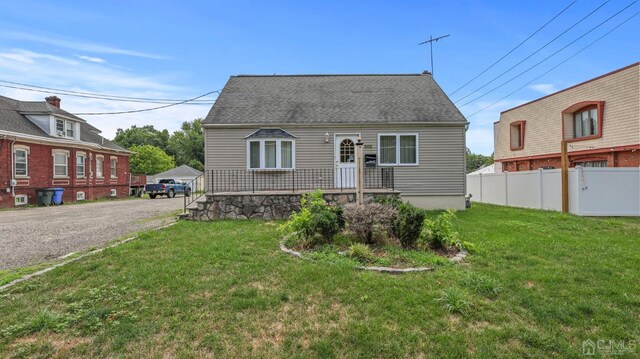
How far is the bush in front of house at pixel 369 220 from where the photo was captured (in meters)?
5.81

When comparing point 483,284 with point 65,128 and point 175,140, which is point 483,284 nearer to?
point 65,128

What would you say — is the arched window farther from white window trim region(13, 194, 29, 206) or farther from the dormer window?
the dormer window

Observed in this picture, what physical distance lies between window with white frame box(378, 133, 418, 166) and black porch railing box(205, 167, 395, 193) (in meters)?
0.42

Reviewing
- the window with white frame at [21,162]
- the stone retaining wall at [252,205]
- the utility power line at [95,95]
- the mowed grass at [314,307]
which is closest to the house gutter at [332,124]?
the stone retaining wall at [252,205]

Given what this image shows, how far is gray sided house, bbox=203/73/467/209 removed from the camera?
38.9ft

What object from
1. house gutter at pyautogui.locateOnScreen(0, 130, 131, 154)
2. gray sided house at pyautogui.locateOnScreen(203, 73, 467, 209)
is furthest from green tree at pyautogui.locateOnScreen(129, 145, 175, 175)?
gray sided house at pyautogui.locateOnScreen(203, 73, 467, 209)

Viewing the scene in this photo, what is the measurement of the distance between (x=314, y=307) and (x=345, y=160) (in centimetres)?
907

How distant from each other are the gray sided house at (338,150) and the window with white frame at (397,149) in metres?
0.04

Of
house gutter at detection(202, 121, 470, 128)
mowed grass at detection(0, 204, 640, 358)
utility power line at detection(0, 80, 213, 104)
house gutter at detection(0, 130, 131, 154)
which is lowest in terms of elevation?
mowed grass at detection(0, 204, 640, 358)

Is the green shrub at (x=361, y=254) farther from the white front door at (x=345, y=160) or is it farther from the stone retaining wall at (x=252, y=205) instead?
the white front door at (x=345, y=160)

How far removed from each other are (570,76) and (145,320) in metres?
24.0

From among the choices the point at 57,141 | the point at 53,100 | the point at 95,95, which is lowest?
the point at 57,141

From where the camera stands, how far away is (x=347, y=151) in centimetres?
1223

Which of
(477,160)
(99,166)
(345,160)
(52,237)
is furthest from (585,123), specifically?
(477,160)
